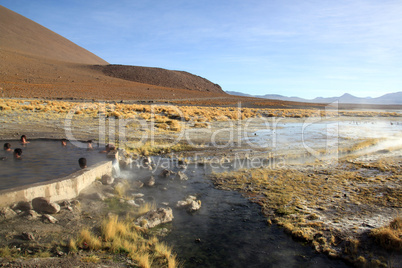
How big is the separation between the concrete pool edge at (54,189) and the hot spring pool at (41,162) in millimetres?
1004

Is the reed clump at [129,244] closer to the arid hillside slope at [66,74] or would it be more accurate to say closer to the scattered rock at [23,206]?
the scattered rock at [23,206]

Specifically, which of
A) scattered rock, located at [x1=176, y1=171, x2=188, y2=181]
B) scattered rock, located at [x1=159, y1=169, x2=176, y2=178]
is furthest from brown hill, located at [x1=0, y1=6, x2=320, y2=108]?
scattered rock, located at [x1=176, y1=171, x2=188, y2=181]

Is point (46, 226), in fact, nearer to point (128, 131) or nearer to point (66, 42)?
point (128, 131)

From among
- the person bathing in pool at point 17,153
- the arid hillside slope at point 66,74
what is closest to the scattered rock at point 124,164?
the person bathing in pool at point 17,153

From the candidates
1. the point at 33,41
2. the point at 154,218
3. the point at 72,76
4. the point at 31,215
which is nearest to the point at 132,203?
the point at 154,218

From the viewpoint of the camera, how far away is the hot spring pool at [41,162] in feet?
25.6

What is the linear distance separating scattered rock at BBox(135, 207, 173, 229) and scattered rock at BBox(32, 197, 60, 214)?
1746 millimetres

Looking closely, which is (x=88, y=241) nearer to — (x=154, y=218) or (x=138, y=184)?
(x=154, y=218)

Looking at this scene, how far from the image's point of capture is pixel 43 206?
19.6 ft

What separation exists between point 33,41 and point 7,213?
127139 millimetres

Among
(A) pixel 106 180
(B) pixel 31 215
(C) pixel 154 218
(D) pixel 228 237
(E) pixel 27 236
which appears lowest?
(D) pixel 228 237

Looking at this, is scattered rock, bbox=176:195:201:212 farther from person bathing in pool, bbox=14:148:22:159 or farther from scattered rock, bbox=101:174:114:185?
person bathing in pool, bbox=14:148:22:159

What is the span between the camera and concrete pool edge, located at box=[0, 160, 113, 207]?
5.84 m

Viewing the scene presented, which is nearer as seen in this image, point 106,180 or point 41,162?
point 106,180
